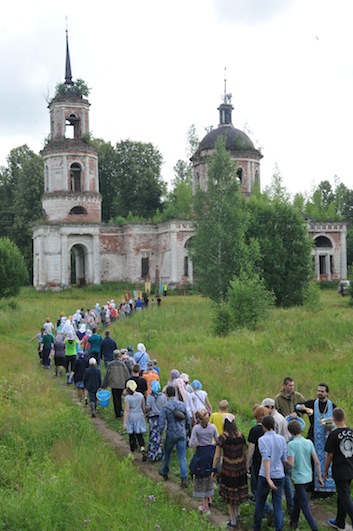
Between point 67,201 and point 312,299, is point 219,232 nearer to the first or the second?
point 312,299

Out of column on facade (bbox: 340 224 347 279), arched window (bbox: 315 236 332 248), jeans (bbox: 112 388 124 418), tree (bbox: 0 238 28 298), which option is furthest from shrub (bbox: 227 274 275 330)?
arched window (bbox: 315 236 332 248)

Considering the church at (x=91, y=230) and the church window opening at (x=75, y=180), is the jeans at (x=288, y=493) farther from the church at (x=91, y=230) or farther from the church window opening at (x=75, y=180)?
the church window opening at (x=75, y=180)

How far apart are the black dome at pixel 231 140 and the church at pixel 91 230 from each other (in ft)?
0.26

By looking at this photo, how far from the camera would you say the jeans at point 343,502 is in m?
7.25

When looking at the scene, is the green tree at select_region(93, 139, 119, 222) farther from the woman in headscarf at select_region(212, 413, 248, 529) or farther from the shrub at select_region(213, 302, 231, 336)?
the woman in headscarf at select_region(212, 413, 248, 529)

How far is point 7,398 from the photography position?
517 inches

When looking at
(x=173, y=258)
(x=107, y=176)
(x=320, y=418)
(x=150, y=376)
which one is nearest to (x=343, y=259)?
(x=173, y=258)

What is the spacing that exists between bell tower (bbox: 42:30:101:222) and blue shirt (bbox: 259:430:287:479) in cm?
3895

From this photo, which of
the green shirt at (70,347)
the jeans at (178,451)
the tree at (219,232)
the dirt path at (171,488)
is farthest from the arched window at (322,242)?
the jeans at (178,451)

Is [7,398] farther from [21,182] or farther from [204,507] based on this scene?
Result: [21,182]

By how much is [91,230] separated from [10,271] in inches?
383

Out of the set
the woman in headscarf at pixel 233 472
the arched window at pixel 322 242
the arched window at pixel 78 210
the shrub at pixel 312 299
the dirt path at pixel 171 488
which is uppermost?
the arched window at pixel 78 210

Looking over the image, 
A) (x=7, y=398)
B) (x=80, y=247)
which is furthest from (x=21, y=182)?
(x=7, y=398)

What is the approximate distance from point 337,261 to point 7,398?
41.1 metres
